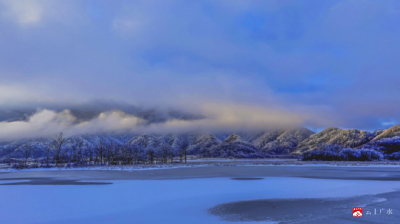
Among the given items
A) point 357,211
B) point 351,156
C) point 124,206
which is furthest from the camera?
point 351,156

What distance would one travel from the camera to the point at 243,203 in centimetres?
1736

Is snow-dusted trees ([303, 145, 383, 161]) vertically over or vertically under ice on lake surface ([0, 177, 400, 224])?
under

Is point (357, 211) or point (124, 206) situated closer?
point (357, 211)

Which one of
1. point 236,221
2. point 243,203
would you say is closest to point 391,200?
point 243,203

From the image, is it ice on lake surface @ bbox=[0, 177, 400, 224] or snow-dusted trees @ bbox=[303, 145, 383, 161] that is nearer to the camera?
ice on lake surface @ bbox=[0, 177, 400, 224]

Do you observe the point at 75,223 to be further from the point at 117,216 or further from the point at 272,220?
the point at 272,220

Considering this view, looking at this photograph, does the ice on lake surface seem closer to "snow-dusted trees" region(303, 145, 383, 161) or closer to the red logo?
the red logo

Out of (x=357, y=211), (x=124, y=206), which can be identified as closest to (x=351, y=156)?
(x=357, y=211)

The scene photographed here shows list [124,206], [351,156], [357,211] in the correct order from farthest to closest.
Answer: [351,156]
[124,206]
[357,211]

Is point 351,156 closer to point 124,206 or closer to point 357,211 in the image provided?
point 357,211

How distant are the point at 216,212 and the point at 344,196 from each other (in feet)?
35.4

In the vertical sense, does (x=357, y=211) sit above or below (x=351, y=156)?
above

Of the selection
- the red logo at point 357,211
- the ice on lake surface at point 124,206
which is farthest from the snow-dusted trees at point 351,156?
the red logo at point 357,211

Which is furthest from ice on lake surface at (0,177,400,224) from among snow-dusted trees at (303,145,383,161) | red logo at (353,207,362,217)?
snow-dusted trees at (303,145,383,161)
